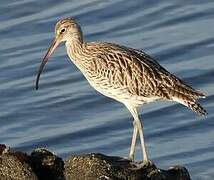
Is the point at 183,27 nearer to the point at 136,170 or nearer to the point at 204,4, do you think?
the point at 204,4

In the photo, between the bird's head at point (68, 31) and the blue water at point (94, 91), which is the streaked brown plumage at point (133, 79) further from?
the blue water at point (94, 91)

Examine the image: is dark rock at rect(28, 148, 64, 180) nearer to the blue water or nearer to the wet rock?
the wet rock

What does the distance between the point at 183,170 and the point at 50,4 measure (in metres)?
11.1

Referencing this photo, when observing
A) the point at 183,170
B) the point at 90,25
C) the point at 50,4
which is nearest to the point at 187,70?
the point at 90,25

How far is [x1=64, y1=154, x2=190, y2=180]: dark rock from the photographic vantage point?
1162 centimetres

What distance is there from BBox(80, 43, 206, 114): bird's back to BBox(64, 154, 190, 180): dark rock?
5.13ft

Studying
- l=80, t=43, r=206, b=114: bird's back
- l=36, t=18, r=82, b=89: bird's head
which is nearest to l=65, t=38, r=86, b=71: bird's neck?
l=36, t=18, r=82, b=89: bird's head

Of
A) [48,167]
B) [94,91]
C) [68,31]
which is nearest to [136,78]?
[68,31]

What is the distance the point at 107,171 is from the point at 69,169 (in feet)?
1.47

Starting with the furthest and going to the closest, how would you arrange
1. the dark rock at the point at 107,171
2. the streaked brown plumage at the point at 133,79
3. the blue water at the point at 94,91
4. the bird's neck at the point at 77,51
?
the blue water at the point at 94,91
the bird's neck at the point at 77,51
the streaked brown plumage at the point at 133,79
the dark rock at the point at 107,171

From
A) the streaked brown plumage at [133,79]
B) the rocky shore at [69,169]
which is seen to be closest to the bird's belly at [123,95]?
the streaked brown plumage at [133,79]

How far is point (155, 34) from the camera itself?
2073 cm

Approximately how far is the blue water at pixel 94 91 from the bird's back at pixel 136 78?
1873 millimetres

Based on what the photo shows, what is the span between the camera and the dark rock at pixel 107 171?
38.1 ft
